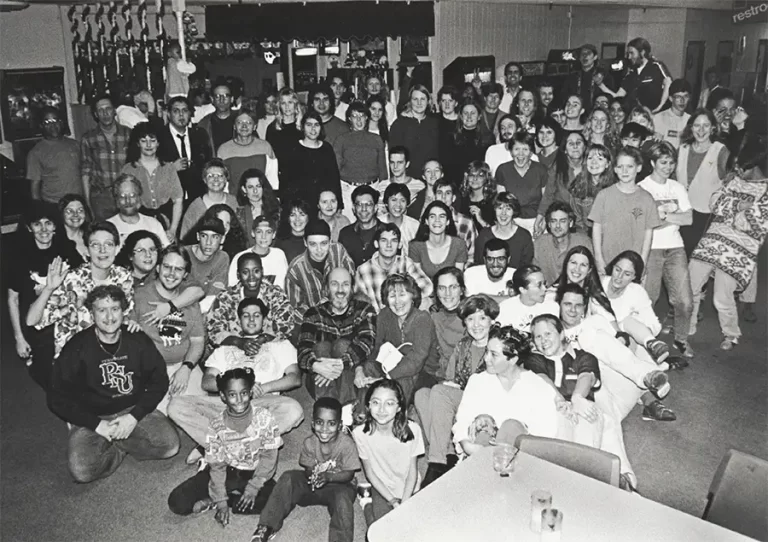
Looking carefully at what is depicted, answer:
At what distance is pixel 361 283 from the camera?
16.3 feet

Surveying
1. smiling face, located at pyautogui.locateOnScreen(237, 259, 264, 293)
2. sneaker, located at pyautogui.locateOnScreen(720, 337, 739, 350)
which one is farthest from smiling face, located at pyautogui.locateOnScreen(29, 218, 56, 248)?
sneaker, located at pyautogui.locateOnScreen(720, 337, 739, 350)

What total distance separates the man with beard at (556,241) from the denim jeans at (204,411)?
1.97 m

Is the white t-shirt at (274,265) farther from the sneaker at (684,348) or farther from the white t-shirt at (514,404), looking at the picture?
the sneaker at (684,348)

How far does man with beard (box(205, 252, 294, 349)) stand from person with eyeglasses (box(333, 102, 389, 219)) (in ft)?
5.10

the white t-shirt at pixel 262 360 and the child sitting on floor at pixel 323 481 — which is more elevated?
the white t-shirt at pixel 262 360

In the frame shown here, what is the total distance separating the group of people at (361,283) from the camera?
150 inches

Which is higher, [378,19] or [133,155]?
[378,19]

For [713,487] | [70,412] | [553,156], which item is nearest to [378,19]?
[553,156]

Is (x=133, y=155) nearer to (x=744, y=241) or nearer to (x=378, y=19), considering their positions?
(x=378, y=19)

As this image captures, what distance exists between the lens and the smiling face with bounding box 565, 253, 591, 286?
15.3 ft

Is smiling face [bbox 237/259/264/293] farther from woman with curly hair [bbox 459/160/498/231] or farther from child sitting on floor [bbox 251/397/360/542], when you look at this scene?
woman with curly hair [bbox 459/160/498/231]

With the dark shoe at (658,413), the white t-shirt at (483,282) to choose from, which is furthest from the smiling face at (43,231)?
the dark shoe at (658,413)

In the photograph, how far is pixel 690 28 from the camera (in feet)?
45.9

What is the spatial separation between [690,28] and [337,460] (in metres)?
13.0
